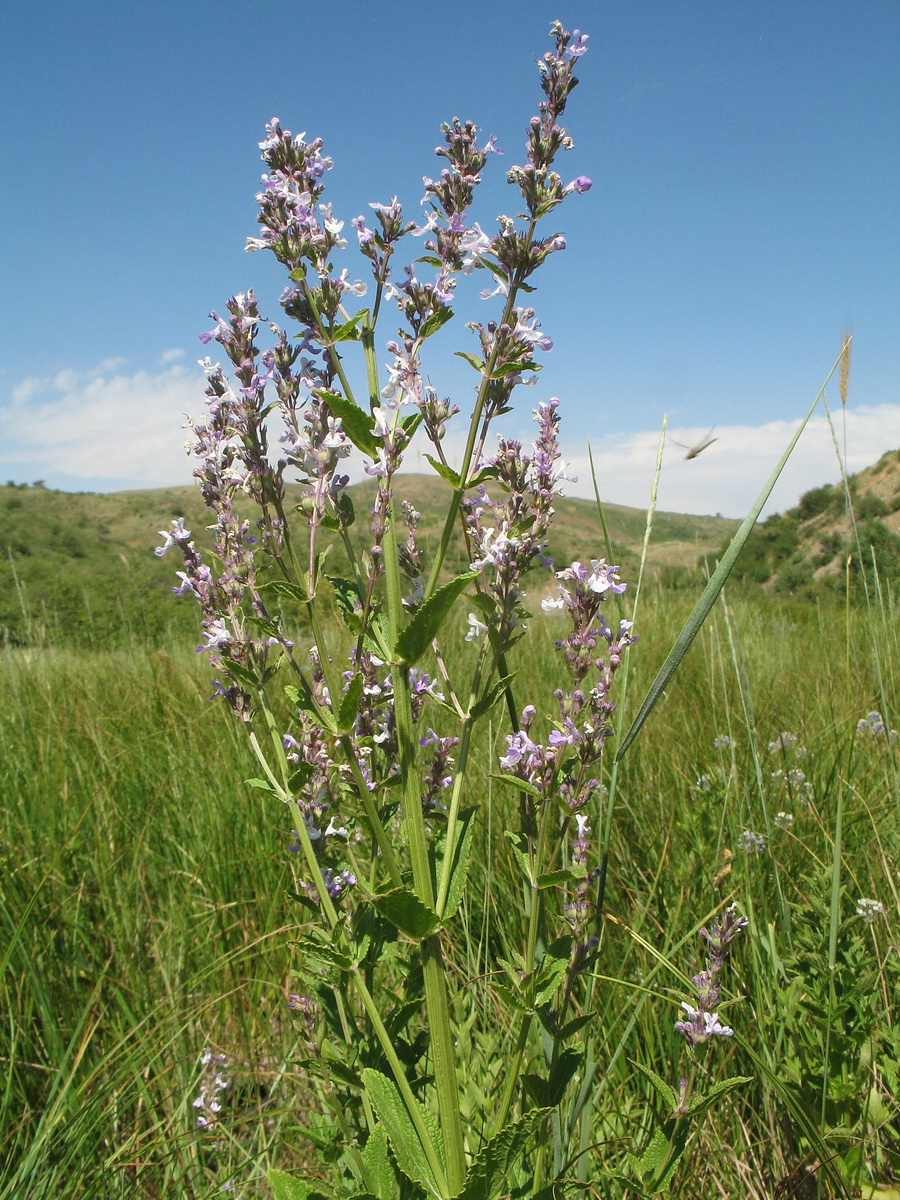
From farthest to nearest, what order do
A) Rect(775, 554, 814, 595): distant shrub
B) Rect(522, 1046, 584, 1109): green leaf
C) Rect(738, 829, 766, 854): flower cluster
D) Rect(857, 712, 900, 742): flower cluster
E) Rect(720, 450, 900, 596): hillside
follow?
1. Rect(720, 450, 900, 596): hillside
2. Rect(775, 554, 814, 595): distant shrub
3. Rect(857, 712, 900, 742): flower cluster
4. Rect(738, 829, 766, 854): flower cluster
5. Rect(522, 1046, 584, 1109): green leaf

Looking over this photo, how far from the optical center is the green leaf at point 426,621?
136 cm

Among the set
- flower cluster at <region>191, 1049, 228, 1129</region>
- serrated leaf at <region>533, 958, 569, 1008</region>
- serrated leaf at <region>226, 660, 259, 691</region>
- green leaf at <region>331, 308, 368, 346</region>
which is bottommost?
flower cluster at <region>191, 1049, 228, 1129</region>

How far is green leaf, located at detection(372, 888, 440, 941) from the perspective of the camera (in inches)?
50.0

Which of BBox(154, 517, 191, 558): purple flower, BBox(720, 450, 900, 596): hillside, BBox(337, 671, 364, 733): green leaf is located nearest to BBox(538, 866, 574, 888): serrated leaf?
BBox(337, 671, 364, 733): green leaf

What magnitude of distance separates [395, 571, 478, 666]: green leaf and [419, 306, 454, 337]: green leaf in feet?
1.81

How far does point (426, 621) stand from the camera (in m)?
1.40

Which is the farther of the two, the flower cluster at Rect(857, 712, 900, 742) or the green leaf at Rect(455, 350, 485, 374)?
the flower cluster at Rect(857, 712, 900, 742)

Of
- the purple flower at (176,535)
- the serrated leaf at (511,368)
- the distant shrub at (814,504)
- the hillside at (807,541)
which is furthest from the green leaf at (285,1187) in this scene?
the distant shrub at (814,504)

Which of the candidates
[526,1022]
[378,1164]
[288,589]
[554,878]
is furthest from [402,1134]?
[288,589]

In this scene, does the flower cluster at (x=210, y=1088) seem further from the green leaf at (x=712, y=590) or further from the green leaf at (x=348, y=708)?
the green leaf at (x=712, y=590)

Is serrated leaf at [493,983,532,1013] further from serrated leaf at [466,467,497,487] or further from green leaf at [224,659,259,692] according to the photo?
serrated leaf at [466,467,497,487]

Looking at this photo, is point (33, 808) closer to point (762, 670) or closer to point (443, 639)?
point (443, 639)

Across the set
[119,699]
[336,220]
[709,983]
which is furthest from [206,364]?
[119,699]

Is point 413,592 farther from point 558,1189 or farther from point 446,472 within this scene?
point 558,1189
